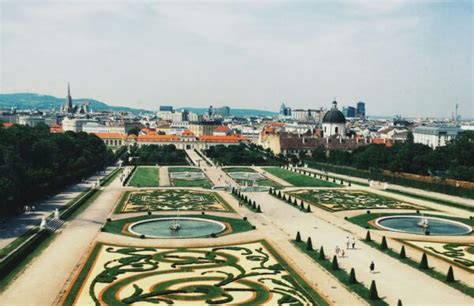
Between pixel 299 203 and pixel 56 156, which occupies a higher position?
pixel 56 156

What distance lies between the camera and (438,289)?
2833 cm

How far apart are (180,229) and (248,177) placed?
156 feet

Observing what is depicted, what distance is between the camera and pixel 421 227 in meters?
46.7

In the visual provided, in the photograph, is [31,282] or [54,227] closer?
[31,282]

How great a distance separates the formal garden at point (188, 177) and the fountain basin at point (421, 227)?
32473 millimetres

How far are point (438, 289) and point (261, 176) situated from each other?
64.9 metres

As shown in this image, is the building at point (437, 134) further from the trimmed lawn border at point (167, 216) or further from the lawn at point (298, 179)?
the trimmed lawn border at point (167, 216)

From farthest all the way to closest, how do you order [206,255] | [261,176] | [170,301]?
1. [261,176]
2. [206,255]
3. [170,301]

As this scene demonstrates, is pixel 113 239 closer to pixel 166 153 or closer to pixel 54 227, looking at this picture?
pixel 54 227

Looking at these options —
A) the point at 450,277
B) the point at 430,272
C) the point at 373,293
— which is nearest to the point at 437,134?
the point at 430,272

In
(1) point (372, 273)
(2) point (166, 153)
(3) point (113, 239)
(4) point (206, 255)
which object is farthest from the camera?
(2) point (166, 153)

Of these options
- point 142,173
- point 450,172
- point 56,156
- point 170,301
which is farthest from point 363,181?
point 170,301

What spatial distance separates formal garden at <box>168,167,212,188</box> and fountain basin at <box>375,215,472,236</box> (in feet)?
107

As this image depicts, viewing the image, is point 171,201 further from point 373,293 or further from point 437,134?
point 437,134
